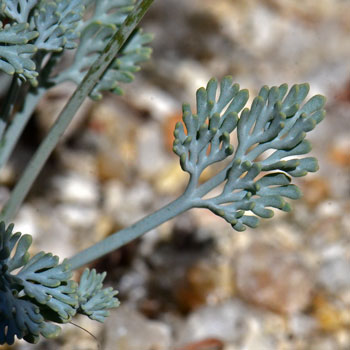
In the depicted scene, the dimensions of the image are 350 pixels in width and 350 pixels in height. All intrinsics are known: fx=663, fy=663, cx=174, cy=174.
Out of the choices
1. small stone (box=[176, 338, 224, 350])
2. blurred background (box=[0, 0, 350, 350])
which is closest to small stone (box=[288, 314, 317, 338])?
blurred background (box=[0, 0, 350, 350])

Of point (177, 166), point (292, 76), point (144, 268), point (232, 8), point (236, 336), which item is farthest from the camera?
point (232, 8)

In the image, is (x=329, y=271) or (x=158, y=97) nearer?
(x=329, y=271)

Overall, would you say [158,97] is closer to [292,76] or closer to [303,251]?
[292,76]

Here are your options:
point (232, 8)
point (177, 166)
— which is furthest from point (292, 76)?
point (177, 166)

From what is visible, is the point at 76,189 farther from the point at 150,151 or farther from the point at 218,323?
the point at 218,323

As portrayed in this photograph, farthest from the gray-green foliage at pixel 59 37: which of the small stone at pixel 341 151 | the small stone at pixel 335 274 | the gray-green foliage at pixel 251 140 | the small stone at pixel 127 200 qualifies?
the small stone at pixel 341 151

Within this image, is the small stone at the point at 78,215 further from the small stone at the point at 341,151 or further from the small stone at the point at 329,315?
the small stone at the point at 341,151

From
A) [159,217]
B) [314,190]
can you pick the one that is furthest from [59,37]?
[314,190]
